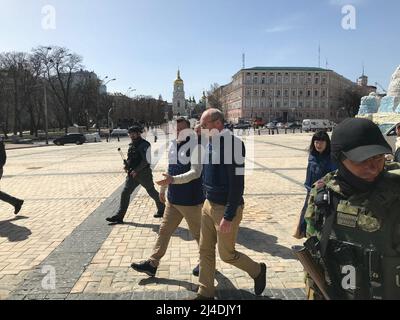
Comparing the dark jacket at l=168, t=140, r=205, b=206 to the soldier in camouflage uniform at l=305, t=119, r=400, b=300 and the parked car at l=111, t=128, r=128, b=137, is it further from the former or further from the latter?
the parked car at l=111, t=128, r=128, b=137

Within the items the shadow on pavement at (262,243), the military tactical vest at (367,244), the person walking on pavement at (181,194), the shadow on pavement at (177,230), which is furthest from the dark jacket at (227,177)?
the shadow on pavement at (177,230)

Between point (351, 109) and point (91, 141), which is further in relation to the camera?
point (351, 109)

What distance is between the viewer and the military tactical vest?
1912 mm

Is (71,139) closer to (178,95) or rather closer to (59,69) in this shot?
(59,69)

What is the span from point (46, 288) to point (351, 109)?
4908 inches

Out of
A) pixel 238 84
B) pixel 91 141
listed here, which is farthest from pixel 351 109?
pixel 91 141

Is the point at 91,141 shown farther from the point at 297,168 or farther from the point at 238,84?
the point at 238,84

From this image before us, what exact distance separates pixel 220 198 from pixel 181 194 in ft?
3.09

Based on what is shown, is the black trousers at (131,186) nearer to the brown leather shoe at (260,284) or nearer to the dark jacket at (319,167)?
the dark jacket at (319,167)

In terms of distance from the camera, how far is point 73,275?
4.73m

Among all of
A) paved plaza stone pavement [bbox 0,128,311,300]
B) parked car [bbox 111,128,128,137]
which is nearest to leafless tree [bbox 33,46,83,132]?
parked car [bbox 111,128,128,137]

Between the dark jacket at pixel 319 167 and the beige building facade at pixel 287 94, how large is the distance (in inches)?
4798

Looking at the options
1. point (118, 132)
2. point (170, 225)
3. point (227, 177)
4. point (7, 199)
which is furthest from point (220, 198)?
point (118, 132)

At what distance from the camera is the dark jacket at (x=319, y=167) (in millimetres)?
4906
